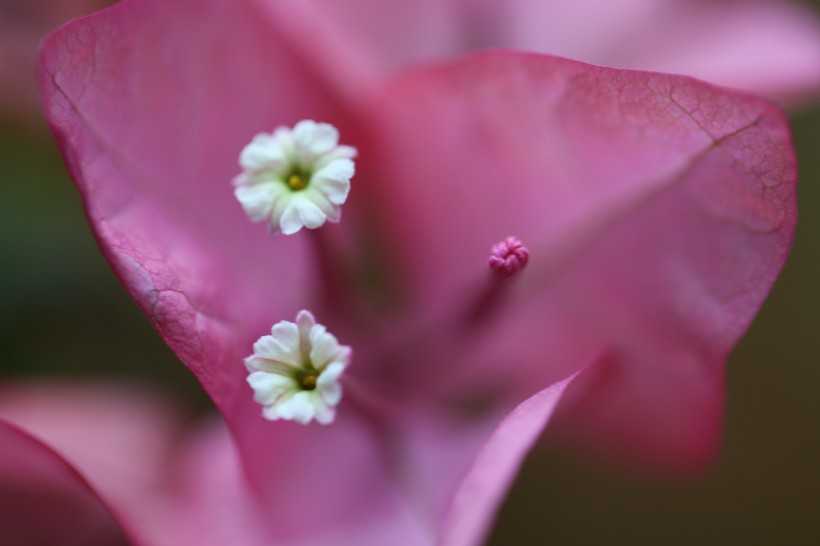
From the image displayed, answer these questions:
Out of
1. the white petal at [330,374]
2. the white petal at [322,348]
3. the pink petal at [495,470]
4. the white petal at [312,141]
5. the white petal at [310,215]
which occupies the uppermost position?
the white petal at [312,141]

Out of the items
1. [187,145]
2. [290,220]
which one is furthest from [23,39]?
[290,220]

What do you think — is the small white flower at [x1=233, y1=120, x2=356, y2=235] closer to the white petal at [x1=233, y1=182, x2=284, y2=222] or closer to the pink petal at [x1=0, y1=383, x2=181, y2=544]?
the white petal at [x1=233, y1=182, x2=284, y2=222]

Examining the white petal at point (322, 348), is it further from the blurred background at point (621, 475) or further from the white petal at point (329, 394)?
the blurred background at point (621, 475)

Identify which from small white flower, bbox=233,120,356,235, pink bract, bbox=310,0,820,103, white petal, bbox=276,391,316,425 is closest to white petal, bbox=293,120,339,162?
small white flower, bbox=233,120,356,235

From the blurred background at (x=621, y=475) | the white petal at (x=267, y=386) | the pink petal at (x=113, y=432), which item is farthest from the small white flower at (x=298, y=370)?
the blurred background at (x=621, y=475)

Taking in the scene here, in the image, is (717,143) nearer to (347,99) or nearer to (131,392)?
(347,99)

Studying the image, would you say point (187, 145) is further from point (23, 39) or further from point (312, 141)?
point (23, 39)
